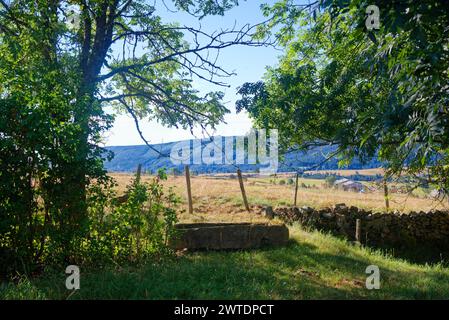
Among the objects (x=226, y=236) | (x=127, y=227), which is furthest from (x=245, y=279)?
(x=226, y=236)

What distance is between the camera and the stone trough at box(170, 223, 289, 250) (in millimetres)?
7930

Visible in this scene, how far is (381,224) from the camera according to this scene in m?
13.6

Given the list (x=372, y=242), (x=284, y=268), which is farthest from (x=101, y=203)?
(x=372, y=242)

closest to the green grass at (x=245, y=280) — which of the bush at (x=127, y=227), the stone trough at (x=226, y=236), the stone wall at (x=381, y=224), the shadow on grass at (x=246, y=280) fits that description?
the shadow on grass at (x=246, y=280)

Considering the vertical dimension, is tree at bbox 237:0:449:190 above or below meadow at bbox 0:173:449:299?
above

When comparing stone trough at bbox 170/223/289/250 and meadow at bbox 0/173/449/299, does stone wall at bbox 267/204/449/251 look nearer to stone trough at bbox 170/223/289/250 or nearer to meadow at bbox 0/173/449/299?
stone trough at bbox 170/223/289/250

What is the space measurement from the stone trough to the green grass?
0.33 metres

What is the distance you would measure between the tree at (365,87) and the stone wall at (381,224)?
13.6ft

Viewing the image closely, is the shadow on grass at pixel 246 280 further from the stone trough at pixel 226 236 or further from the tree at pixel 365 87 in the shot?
the tree at pixel 365 87

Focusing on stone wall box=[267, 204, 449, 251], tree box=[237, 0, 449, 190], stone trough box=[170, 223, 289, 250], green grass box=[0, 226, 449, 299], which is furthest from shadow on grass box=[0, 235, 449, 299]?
stone wall box=[267, 204, 449, 251]

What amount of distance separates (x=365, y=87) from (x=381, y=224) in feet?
25.4
